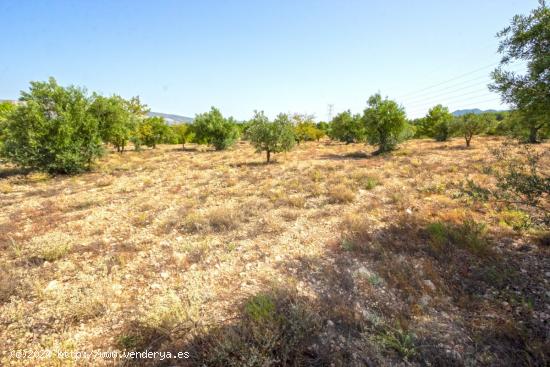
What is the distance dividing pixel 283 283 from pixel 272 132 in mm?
16846

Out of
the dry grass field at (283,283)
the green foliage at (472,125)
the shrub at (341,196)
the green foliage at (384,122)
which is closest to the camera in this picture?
the dry grass field at (283,283)

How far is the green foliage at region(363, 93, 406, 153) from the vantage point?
2259cm

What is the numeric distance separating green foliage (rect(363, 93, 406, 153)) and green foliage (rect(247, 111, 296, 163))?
8.81m

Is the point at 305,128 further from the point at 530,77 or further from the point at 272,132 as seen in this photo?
the point at 530,77

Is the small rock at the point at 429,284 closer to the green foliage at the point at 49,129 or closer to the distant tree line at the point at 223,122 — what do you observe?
the distant tree line at the point at 223,122

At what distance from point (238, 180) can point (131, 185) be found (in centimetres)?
652

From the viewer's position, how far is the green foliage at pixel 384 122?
74.1ft

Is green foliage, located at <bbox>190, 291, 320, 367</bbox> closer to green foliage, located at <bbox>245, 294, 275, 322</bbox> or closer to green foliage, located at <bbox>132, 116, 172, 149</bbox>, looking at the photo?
green foliage, located at <bbox>245, 294, 275, 322</bbox>

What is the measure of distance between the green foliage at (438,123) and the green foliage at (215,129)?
30623 millimetres

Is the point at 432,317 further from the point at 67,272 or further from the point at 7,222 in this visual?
the point at 7,222

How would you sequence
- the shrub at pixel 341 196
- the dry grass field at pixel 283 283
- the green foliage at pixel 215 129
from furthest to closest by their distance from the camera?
the green foliage at pixel 215 129 < the shrub at pixel 341 196 < the dry grass field at pixel 283 283

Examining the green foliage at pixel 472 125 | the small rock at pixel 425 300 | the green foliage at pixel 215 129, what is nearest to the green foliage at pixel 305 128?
the green foliage at pixel 215 129

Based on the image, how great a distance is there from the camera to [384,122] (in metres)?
23.0

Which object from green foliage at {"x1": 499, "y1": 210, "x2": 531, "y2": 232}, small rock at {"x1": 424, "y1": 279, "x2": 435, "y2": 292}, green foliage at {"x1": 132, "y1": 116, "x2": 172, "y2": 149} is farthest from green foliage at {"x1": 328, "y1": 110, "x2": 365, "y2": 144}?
small rock at {"x1": 424, "y1": 279, "x2": 435, "y2": 292}
